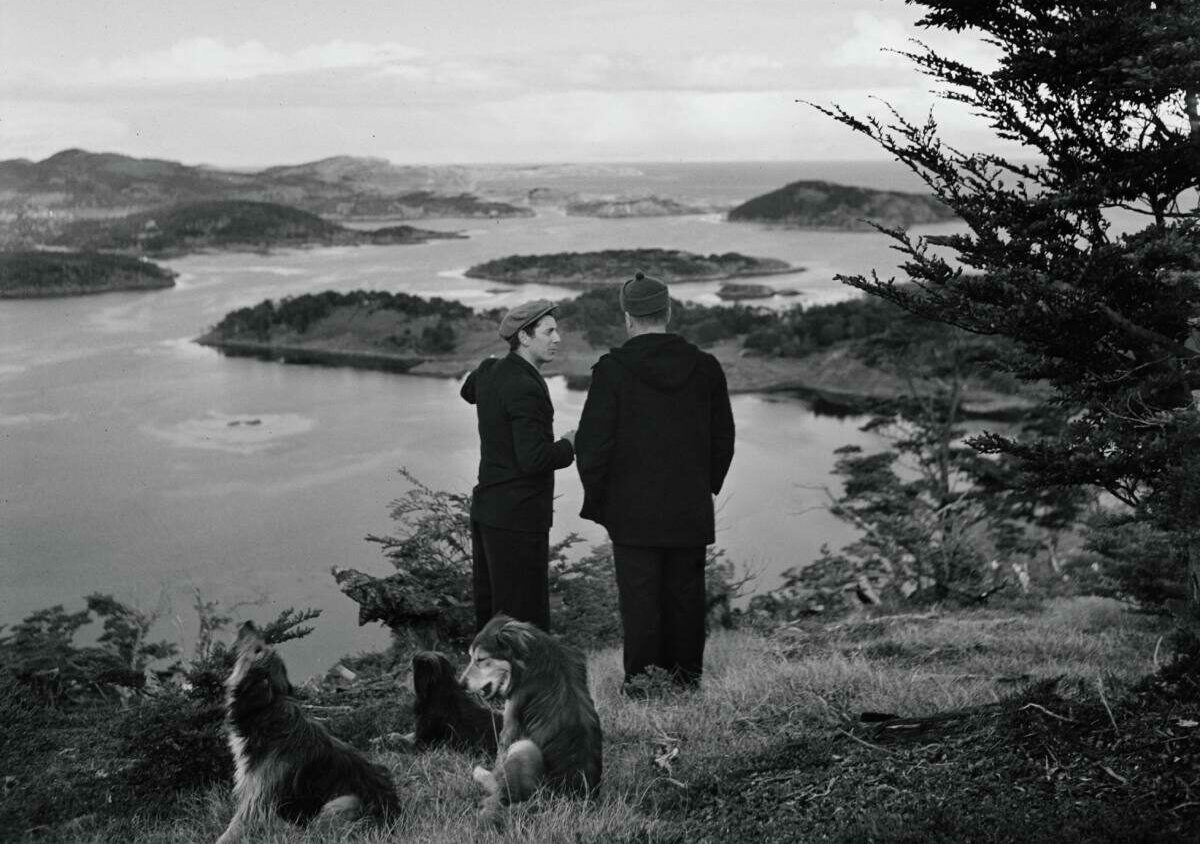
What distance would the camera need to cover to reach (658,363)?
5.30 meters

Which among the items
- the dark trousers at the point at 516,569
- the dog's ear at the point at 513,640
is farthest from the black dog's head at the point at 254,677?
the dark trousers at the point at 516,569

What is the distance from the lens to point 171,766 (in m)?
4.82

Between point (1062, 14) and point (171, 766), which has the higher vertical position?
point (1062, 14)

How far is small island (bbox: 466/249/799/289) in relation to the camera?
90.6 metres

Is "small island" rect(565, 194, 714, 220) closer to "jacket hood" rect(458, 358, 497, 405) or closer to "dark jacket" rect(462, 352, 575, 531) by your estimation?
"jacket hood" rect(458, 358, 497, 405)

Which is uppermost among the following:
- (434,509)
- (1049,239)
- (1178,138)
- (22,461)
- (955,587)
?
(1178,138)

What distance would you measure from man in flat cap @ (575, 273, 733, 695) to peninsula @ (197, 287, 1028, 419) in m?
42.3

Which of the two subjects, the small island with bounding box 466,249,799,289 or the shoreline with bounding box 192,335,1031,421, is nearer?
the shoreline with bounding box 192,335,1031,421

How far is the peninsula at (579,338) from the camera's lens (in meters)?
54.2

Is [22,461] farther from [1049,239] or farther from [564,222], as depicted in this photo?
[564,222]

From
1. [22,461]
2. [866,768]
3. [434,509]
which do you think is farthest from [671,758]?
[22,461]

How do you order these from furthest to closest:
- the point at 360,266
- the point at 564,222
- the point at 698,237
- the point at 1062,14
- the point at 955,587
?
the point at 564,222, the point at 698,237, the point at 360,266, the point at 955,587, the point at 1062,14

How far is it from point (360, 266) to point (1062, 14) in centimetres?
10465

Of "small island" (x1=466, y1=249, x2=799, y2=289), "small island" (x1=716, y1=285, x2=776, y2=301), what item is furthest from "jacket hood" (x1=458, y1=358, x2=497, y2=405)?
"small island" (x1=466, y1=249, x2=799, y2=289)
